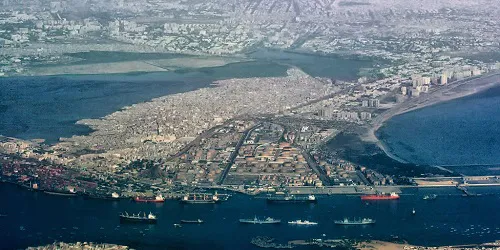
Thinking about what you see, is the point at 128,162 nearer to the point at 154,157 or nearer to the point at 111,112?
the point at 154,157

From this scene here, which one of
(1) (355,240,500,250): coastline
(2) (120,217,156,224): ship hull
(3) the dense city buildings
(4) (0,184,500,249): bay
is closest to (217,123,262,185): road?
(3) the dense city buildings

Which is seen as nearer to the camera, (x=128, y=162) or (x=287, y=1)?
(x=128, y=162)

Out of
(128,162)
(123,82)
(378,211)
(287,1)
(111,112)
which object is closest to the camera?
(378,211)

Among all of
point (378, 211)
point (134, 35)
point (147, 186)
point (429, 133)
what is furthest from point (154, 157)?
point (134, 35)

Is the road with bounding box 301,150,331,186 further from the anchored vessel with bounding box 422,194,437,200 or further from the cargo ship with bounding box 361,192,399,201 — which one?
the anchored vessel with bounding box 422,194,437,200

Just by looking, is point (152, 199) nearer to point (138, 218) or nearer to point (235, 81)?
point (138, 218)

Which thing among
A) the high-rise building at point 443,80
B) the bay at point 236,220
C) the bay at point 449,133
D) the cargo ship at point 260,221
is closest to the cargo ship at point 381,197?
the bay at point 236,220
